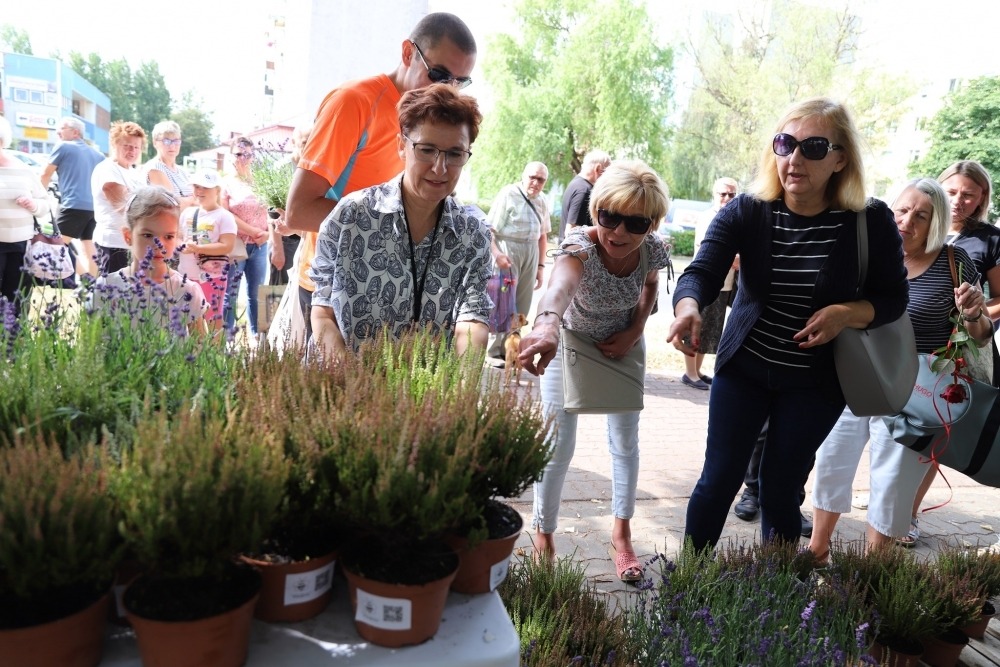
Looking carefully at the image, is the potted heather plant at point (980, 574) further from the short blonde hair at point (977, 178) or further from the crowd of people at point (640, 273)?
the short blonde hair at point (977, 178)

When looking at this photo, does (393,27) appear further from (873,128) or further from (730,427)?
(873,128)

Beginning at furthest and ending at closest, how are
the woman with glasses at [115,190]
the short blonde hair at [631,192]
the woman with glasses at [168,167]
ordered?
1. the woman with glasses at [168,167]
2. the woman with glasses at [115,190]
3. the short blonde hair at [631,192]

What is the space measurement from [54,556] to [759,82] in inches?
1364

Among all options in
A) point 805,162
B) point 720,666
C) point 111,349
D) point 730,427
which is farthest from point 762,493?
point 111,349

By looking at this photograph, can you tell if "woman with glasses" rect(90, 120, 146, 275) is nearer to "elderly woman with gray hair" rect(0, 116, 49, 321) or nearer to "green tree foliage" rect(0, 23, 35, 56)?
"elderly woman with gray hair" rect(0, 116, 49, 321)

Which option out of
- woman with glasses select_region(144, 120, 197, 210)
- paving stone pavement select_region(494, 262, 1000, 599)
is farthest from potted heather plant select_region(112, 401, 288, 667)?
woman with glasses select_region(144, 120, 197, 210)

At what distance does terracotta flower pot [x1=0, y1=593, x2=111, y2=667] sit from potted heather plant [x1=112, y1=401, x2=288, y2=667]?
6 cm

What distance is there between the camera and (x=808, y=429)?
105 inches

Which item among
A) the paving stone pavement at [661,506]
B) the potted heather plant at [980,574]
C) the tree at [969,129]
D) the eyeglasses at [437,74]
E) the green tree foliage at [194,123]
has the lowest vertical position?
the paving stone pavement at [661,506]

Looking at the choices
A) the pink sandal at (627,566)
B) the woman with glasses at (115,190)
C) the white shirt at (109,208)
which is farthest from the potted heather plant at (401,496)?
the white shirt at (109,208)

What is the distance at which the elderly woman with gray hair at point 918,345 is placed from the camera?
3.43m

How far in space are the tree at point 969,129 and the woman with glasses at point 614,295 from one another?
29.7 m

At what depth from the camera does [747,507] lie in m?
4.36

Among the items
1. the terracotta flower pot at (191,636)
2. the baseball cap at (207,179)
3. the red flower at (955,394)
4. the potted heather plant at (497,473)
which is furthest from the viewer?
the baseball cap at (207,179)
